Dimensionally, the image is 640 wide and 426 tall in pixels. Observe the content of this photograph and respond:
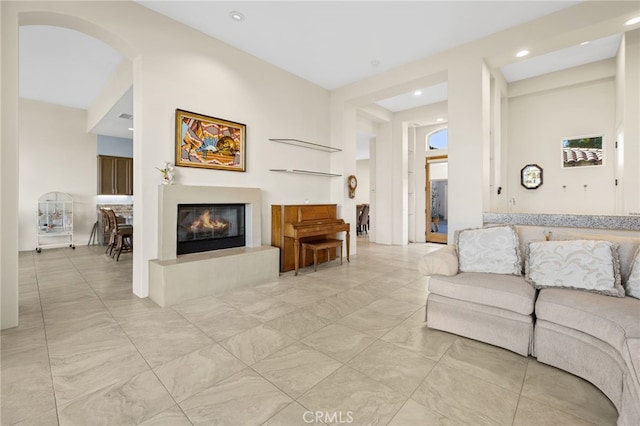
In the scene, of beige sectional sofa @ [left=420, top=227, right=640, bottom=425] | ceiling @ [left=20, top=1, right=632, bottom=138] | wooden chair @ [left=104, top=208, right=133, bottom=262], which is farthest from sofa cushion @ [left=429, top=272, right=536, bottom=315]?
wooden chair @ [left=104, top=208, right=133, bottom=262]

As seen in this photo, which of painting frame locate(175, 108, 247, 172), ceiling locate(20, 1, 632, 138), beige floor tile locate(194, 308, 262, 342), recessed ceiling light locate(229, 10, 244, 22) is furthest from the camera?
painting frame locate(175, 108, 247, 172)

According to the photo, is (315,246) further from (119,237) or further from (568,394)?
(119,237)

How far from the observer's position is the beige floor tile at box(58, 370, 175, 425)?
1.43 metres

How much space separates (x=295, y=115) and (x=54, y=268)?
4637mm

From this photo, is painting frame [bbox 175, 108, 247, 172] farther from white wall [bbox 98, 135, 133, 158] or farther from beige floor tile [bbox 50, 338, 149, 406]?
white wall [bbox 98, 135, 133, 158]

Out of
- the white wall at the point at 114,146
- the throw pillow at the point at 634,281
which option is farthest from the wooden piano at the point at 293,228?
the white wall at the point at 114,146

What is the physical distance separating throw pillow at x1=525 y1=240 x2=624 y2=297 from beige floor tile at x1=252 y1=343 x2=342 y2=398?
1.67 m

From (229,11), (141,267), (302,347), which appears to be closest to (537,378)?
(302,347)

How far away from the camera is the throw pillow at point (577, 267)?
1933mm

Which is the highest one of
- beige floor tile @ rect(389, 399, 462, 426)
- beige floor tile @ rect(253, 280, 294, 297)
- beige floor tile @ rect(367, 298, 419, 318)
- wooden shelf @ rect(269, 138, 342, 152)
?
wooden shelf @ rect(269, 138, 342, 152)

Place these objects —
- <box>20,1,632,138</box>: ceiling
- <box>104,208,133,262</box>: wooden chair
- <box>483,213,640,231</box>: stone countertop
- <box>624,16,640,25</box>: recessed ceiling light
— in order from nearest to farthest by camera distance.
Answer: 1. <box>483,213,640,231</box>: stone countertop
2. <box>624,16,640,25</box>: recessed ceiling light
3. <box>20,1,632,138</box>: ceiling
4. <box>104,208,133,262</box>: wooden chair

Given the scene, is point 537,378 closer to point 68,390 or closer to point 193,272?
point 68,390

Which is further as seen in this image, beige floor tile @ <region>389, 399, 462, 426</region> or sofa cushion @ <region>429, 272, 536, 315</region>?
sofa cushion @ <region>429, 272, 536, 315</region>

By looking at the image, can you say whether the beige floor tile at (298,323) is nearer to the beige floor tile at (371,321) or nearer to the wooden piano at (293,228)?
the beige floor tile at (371,321)
